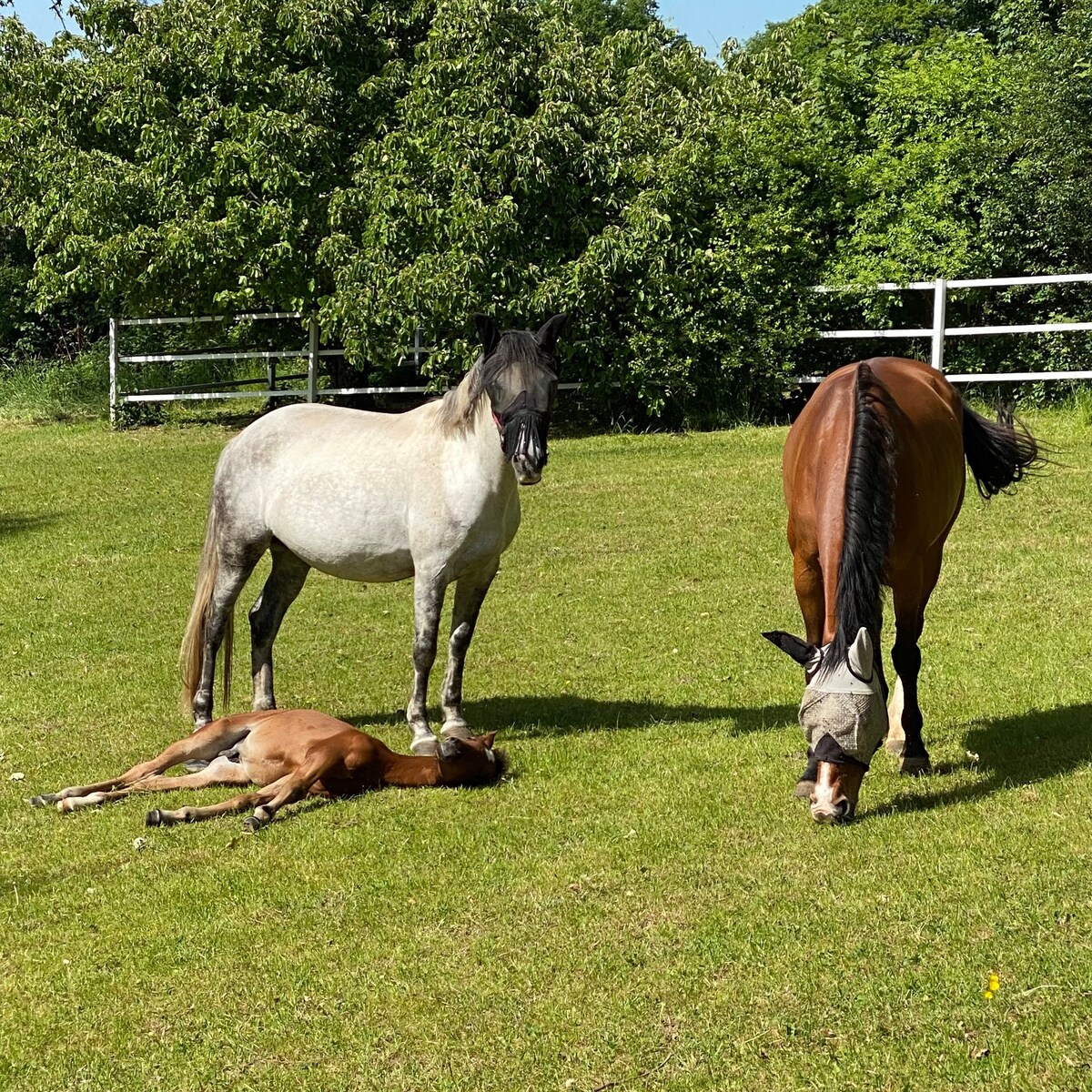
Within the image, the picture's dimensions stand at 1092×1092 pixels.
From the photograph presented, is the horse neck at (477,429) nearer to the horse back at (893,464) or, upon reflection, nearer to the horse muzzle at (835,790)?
the horse back at (893,464)

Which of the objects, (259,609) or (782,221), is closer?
(259,609)

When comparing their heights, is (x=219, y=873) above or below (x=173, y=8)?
below

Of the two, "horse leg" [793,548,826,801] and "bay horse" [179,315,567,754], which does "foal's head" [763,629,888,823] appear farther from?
"bay horse" [179,315,567,754]

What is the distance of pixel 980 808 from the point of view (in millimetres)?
5902

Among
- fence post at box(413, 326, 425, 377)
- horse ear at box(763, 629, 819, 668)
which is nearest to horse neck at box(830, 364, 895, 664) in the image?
horse ear at box(763, 629, 819, 668)

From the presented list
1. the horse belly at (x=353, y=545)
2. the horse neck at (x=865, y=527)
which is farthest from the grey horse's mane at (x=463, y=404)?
the horse neck at (x=865, y=527)

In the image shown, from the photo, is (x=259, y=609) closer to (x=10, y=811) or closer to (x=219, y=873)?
(x=10, y=811)

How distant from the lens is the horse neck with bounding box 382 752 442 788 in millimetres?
6707

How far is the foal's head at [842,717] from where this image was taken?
536cm

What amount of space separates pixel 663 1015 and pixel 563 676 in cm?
489

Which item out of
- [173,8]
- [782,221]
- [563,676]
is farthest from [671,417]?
[563,676]

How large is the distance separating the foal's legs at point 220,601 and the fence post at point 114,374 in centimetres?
1633

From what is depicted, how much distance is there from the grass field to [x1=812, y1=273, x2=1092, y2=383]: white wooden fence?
27.3 feet

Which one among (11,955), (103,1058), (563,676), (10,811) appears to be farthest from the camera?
(563,676)
